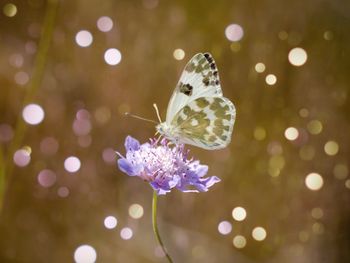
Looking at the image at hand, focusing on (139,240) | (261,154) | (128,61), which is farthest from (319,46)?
(139,240)

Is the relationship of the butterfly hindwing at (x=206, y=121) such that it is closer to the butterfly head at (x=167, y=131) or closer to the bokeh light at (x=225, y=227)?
the butterfly head at (x=167, y=131)

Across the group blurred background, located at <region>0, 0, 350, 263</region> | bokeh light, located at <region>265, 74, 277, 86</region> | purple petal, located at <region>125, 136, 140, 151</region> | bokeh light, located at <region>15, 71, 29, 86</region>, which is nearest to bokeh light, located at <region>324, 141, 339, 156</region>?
blurred background, located at <region>0, 0, 350, 263</region>

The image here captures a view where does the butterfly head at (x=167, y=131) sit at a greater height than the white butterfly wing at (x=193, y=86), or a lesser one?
lesser

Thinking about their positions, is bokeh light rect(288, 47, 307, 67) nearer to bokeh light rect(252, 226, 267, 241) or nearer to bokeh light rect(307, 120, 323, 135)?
bokeh light rect(307, 120, 323, 135)

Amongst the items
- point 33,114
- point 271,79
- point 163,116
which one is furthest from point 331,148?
point 33,114

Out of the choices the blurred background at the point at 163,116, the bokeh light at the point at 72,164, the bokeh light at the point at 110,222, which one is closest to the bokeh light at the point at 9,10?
the blurred background at the point at 163,116

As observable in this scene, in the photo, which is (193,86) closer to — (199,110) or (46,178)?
(199,110)
